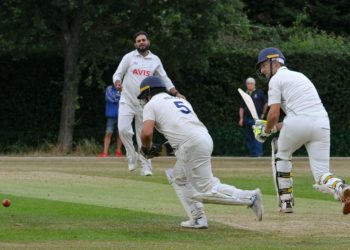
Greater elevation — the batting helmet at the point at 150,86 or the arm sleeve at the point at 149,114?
the batting helmet at the point at 150,86

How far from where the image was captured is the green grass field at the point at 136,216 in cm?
1059

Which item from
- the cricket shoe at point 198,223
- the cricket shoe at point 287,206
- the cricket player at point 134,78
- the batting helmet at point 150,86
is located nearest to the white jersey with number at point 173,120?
the batting helmet at point 150,86

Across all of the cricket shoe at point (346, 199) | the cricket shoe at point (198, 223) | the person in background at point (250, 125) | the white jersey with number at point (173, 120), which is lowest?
the person in background at point (250, 125)

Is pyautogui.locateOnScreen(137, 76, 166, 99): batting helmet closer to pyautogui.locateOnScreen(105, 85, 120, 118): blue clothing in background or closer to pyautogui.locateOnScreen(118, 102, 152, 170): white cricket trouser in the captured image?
pyautogui.locateOnScreen(118, 102, 152, 170): white cricket trouser

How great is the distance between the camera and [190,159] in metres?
11.6

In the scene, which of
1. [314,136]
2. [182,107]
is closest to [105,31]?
[314,136]

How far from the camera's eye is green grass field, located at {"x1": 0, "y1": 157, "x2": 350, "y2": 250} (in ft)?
34.7

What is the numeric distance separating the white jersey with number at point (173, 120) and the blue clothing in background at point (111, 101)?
48.3 ft

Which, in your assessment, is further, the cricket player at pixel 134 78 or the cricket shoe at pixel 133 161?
the cricket shoe at pixel 133 161

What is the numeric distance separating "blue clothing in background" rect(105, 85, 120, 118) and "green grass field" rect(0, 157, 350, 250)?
21.7 feet

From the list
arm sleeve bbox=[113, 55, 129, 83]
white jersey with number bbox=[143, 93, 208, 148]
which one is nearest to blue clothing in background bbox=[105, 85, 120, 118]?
arm sleeve bbox=[113, 55, 129, 83]

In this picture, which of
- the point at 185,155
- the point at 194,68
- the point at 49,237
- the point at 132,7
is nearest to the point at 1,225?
the point at 49,237

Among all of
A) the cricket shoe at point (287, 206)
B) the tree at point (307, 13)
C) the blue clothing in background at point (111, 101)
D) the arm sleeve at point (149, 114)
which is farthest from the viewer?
the tree at point (307, 13)

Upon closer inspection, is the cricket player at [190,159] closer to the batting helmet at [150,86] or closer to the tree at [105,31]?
the batting helmet at [150,86]
